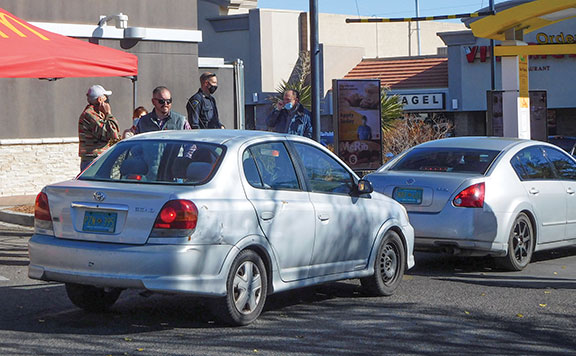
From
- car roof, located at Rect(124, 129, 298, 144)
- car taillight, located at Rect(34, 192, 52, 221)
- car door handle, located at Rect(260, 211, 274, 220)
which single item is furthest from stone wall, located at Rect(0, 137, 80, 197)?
car door handle, located at Rect(260, 211, 274, 220)

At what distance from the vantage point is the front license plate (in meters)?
7.41

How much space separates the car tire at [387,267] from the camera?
29.9 feet

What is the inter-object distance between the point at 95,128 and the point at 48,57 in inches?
43.2

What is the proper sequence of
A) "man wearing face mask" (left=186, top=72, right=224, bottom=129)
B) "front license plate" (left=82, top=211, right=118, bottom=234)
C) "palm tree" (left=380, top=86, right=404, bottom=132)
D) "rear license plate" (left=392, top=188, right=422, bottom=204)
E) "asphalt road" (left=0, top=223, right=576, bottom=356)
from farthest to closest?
1. "palm tree" (left=380, top=86, right=404, bottom=132)
2. "man wearing face mask" (left=186, top=72, right=224, bottom=129)
3. "rear license plate" (left=392, top=188, right=422, bottom=204)
4. "front license plate" (left=82, top=211, right=118, bottom=234)
5. "asphalt road" (left=0, top=223, right=576, bottom=356)

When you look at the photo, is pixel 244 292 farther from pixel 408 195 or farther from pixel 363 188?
pixel 408 195

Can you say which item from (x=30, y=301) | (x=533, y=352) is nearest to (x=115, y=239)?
(x=30, y=301)

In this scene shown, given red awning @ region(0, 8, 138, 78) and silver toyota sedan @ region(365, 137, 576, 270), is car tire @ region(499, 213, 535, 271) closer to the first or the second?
silver toyota sedan @ region(365, 137, 576, 270)

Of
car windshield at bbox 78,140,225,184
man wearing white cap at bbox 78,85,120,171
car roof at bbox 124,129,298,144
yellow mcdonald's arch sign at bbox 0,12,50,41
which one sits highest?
yellow mcdonald's arch sign at bbox 0,12,50,41

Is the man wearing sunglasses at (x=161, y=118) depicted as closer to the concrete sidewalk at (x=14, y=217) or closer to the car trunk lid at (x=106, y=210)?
the car trunk lid at (x=106, y=210)

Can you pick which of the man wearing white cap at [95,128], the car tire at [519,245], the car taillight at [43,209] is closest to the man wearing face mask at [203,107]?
the man wearing white cap at [95,128]

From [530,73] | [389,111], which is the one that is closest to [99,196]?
[389,111]

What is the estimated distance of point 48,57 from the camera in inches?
479

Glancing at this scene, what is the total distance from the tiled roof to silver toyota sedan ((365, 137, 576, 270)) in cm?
3563

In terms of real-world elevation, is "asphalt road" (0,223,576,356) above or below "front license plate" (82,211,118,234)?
below
